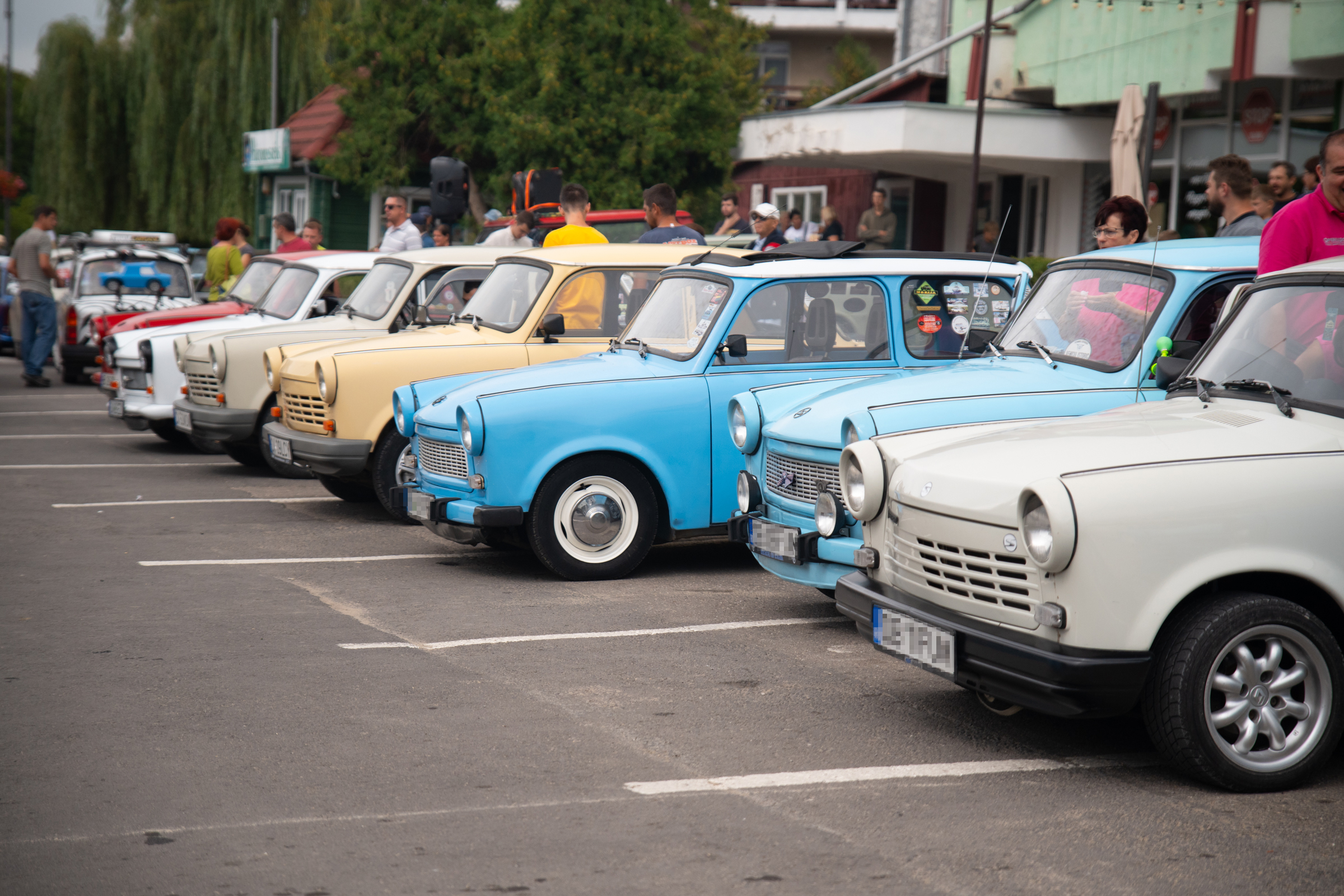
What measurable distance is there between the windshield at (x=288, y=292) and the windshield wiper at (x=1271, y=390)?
30.4 feet

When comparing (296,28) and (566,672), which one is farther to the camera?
(296,28)

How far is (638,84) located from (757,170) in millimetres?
3841

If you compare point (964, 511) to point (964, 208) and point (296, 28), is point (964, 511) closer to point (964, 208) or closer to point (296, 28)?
point (964, 208)

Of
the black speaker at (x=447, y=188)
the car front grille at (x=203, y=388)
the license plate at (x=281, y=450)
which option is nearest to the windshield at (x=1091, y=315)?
the license plate at (x=281, y=450)

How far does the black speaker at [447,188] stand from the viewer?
48.6 ft

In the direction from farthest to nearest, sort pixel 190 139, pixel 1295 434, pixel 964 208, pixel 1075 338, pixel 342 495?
pixel 190 139, pixel 964 208, pixel 342 495, pixel 1075 338, pixel 1295 434

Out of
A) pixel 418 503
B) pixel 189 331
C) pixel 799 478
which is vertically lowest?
pixel 418 503

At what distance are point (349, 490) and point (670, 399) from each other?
3.93 m

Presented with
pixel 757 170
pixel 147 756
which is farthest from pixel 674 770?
pixel 757 170

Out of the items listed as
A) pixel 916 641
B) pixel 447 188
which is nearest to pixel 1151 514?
pixel 916 641

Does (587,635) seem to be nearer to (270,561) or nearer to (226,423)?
(270,561)

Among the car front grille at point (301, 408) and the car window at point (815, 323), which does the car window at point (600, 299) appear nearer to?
the car window at point (815, 323)

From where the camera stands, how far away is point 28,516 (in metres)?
9.66

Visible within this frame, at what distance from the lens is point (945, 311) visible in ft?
26.6
